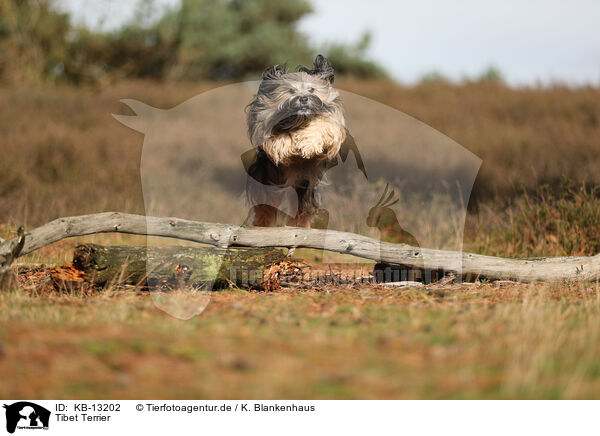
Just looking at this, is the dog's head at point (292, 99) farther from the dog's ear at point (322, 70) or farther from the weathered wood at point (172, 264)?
the weathered wood at point (172, 264)

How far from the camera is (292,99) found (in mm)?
4449

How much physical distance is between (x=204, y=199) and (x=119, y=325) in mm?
6647

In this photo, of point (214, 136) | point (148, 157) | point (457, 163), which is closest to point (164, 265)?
point (457, 163)

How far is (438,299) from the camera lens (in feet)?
12.7

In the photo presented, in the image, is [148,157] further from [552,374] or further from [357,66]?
[357,66]

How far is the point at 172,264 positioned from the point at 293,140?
4.51 ft

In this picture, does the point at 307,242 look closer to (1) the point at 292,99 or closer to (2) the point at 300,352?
(1) the point at 292,99

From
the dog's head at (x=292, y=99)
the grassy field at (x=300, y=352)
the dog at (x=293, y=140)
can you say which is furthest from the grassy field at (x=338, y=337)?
the dog's head at (x=292, y=99)

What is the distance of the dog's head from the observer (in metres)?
4.43

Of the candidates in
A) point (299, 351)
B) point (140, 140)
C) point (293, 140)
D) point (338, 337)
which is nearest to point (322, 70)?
point (293, 140)

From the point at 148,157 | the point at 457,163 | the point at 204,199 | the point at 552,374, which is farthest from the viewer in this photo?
the point at 148,157
